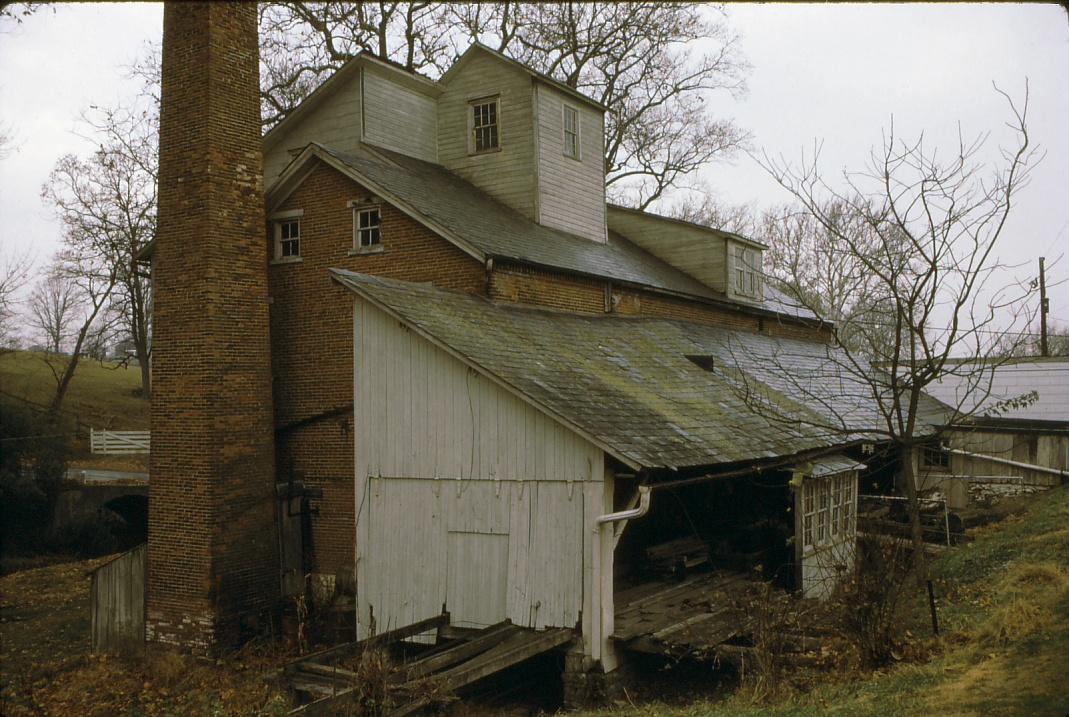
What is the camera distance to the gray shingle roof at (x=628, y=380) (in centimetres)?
1167

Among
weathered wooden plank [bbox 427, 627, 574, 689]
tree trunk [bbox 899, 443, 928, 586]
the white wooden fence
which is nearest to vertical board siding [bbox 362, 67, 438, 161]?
weathered wooden plank [bbox 427, 627, 574, 689]

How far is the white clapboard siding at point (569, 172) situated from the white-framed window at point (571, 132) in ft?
0.40

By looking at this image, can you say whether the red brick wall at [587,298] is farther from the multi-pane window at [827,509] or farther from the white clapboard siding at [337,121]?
the white clapboard siding at [337,121]

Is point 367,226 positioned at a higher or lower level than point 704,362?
higher

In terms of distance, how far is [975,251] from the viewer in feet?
32.2

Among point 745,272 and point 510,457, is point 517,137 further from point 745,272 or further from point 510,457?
point 510,457

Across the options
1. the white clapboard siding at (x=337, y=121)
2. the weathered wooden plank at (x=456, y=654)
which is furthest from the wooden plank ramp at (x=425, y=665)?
the white clapboard siding at (x=337, y=121)

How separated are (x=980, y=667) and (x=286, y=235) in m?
14.5

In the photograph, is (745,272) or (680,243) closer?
(680,243)

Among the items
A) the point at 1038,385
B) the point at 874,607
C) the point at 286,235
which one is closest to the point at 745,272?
the point at 1038,385

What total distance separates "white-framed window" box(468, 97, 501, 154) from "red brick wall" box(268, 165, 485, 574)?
496 cm

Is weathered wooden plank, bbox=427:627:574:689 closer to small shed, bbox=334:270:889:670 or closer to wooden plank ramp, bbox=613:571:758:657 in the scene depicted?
small shed, bbox=334:270:889:670

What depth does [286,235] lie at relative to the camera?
1814 cm

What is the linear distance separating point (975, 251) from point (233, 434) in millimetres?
11775
